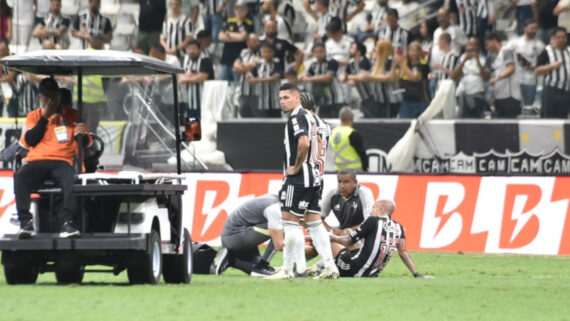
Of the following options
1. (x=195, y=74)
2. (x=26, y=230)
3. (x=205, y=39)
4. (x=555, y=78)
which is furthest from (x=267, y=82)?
(x=26, y=230)

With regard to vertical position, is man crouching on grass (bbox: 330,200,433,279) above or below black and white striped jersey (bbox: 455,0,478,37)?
below

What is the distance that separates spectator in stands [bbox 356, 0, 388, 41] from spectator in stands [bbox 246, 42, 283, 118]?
1.73 meters

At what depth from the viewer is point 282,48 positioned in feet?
75.5

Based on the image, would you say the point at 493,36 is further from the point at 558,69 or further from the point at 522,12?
the point at 558,69

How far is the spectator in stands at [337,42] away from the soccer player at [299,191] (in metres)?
9.02

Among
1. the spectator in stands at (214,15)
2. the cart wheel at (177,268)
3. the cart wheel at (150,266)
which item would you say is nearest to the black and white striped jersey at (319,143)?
the cart wheel at (177,268)

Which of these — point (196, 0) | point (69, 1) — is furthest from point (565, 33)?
point (69, 1)

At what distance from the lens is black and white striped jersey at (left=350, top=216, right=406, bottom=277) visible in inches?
562

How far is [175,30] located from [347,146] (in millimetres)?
5029

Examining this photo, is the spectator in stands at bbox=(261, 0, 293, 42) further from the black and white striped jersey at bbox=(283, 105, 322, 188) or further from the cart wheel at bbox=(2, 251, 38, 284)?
the cart wheel at bbox=(2, 251, 38, 284)

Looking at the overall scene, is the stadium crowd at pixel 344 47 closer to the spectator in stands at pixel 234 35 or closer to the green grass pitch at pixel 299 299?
the spectator in stands at pixel 234 35

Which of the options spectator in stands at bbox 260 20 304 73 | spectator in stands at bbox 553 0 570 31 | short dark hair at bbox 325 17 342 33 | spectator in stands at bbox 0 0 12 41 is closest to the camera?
spectator in stands at bbox 553 0 570 31

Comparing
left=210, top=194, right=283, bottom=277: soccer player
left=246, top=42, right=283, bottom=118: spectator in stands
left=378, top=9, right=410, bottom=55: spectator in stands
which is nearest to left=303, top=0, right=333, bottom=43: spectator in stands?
left=378, top=9, right=410, bottom=55: spectator in stands

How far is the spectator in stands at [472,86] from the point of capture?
20.9m
